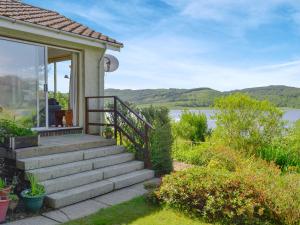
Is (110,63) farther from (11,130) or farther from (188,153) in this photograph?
(11,130)

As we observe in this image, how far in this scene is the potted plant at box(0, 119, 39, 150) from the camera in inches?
247

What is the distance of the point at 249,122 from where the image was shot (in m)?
10.3

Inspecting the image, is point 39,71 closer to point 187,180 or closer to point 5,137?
point 5,137

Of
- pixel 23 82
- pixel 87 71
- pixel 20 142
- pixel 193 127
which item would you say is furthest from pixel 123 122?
pixel 193 127

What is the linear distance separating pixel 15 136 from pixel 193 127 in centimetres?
874

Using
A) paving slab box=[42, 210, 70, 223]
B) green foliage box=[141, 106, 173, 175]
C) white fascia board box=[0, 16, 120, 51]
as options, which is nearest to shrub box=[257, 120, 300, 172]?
green foliage box=[141, 106, 173, 175]

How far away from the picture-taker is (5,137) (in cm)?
630

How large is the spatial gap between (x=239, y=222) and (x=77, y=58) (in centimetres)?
654

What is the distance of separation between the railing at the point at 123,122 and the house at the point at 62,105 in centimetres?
3

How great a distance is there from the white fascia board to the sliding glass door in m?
0.59

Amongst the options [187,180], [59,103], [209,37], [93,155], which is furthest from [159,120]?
[209,37]

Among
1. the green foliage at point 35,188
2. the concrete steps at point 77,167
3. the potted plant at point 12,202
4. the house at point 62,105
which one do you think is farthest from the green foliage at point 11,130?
the potted plant at point 12,202

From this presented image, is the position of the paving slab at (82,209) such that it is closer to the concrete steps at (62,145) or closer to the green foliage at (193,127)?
the concrete steps at (62,145)

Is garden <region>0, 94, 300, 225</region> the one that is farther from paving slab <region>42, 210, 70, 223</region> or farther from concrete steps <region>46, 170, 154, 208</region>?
concrete steps <region>46, 170, 154, 208</region>
